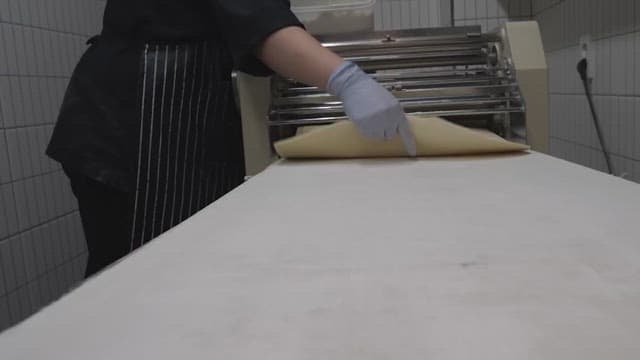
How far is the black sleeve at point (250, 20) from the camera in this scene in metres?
1.15

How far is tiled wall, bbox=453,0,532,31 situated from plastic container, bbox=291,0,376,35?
1.06m

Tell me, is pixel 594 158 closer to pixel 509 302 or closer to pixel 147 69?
pixel 147 69

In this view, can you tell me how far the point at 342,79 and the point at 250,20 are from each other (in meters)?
0.22

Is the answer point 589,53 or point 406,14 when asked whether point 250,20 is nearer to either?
point 589,53

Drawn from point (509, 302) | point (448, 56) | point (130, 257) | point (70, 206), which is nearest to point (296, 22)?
point (448, 56)

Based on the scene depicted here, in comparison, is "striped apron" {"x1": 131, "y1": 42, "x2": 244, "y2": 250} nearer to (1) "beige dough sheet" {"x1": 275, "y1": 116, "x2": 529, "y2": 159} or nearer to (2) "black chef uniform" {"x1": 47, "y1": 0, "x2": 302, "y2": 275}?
(2) "black chef uniform" {"x1": 47, "y1": 0, "x2": 302, "y2": 275}

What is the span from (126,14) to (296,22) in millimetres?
421

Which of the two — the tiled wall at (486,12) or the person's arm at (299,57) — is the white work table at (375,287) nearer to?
the person's arm at (299,57)

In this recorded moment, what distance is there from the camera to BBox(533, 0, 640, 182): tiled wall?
4.74 ft

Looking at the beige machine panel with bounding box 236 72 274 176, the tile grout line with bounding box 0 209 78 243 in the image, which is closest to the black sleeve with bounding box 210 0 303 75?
the beige machine panel with bounding box 236 72 274 176

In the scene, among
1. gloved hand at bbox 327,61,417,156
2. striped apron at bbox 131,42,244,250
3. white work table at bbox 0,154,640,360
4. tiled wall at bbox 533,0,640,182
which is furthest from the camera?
tiled wall at bbox 533,0,640,182

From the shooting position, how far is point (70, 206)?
220cm

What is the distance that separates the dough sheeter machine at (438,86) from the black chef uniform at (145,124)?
0.32 feet

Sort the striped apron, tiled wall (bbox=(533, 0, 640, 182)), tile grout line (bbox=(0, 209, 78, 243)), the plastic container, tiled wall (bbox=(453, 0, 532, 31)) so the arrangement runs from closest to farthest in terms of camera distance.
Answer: the striped apron
tiled wall (bbox=(533, 0, 640, 182))
the plastic container
tile grout line (bbox=(0, 209, 78, 243))
tiled wall (bbox=(453, 0, 532, 31))
